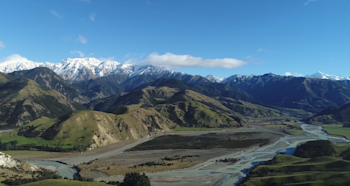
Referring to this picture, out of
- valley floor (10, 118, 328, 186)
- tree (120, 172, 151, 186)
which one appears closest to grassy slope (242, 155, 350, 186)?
valley floor (10, 118, 328, 186)

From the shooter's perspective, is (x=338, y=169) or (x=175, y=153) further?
(x=175, y=153)

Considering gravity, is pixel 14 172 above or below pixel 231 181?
above

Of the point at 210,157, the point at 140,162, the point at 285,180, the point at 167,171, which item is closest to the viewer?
the point at 285,180

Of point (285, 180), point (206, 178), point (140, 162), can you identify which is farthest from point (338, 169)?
point (140, 162)

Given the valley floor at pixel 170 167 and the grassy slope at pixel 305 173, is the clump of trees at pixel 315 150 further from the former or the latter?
the grassy slope at pixel 305 173

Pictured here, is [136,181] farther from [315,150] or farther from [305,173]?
[315,150]

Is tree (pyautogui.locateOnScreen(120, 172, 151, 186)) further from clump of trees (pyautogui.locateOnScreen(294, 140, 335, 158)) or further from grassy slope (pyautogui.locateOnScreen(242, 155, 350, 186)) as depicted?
clump of trees (pyautogui.locateOnScreen(294, 140, 335, 158))

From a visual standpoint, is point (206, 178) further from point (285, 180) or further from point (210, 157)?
point (210, 157)

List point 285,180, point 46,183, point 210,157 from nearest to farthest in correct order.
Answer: point 46,183 → point 285,180 → point 210,157
